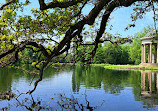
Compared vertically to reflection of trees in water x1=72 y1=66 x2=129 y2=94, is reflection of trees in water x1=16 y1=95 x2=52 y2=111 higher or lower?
lower

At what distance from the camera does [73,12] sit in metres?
8.02

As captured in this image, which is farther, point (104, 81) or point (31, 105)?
point (104, 81)

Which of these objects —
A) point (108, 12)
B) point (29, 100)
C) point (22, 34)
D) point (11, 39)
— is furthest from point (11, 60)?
point (108, 12)

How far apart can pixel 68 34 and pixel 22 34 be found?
7.04 ft

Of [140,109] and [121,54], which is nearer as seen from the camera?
[140,109]

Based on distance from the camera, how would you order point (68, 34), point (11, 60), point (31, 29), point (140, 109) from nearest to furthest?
point (68, 34) < point (31, 29) < point (11, 60) < point (140, 109)

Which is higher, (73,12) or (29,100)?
(73,12)

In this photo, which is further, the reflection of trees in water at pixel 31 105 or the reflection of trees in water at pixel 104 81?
the reflection of trees in water at pixel 104 81

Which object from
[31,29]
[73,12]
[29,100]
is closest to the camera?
[31,29]

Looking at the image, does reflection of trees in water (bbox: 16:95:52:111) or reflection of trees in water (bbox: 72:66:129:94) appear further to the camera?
reflection of trees in water (bbox: 72:66:129:94)

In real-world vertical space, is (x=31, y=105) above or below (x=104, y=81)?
below

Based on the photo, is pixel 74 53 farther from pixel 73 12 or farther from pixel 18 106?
pixel 18 106

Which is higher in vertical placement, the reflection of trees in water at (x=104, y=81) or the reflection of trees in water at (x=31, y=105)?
the reflection of trees in water at (x=104, y=81)

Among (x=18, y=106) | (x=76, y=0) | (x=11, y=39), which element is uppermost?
(x=76, y=0)
